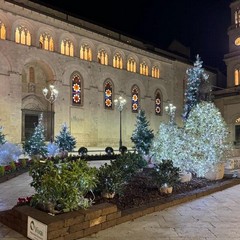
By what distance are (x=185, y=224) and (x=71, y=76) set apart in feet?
96.0

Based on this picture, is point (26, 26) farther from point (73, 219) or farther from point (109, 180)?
point (73, 219)

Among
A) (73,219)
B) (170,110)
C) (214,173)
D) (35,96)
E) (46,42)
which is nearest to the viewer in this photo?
(73,219)

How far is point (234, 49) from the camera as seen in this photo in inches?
1852

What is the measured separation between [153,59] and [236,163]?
101 feet

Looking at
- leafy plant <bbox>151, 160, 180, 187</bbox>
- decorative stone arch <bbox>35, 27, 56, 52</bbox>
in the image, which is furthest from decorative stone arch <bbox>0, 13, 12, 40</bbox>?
leafy plant <bbox>151, 160, 180, 187</bbox>

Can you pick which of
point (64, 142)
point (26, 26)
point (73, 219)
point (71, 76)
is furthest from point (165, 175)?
point (71, 76)

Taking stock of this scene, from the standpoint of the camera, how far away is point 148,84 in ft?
140

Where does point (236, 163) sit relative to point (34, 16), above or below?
below

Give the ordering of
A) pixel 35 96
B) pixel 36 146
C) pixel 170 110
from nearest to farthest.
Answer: pixel 36 146 → pixel 35 96 → pixel 170 110

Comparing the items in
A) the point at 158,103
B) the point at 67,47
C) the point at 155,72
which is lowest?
the point at 158,103

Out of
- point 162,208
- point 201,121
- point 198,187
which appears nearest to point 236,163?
point 201,121

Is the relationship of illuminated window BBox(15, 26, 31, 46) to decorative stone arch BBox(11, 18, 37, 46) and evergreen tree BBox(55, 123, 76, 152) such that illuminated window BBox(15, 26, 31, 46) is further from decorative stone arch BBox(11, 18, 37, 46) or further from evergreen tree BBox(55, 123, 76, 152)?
evergreen tree BBox(55, 123, 76, 152)

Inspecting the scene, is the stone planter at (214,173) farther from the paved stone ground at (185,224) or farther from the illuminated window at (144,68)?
the illuminated window at (144,68)

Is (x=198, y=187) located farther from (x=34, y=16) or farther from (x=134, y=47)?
(x=134, y=47)
